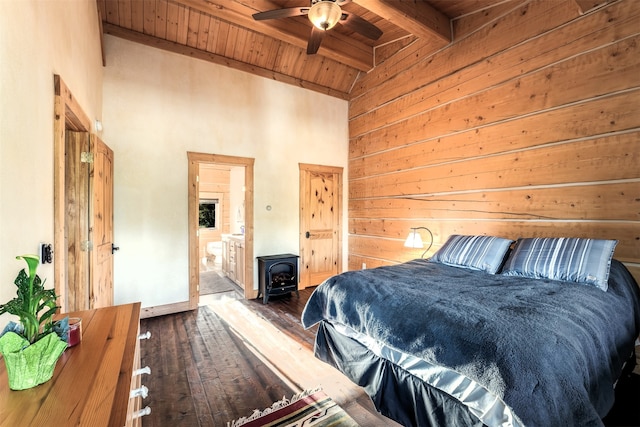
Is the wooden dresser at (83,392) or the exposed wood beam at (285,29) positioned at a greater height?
the exposed wood beam at (285,29)

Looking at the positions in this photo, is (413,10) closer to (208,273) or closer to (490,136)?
(490,136)

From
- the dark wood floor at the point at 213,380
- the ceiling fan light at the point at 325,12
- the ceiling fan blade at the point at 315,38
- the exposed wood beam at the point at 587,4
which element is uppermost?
the ceiling fan blade at the point at 315,38

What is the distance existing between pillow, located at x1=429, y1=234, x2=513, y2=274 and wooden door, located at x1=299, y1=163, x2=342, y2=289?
2.37m

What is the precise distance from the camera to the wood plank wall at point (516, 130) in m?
2.44

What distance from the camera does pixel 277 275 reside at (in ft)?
14.2

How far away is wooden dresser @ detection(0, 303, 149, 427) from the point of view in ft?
2.35

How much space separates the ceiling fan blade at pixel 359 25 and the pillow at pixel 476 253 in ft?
7.91

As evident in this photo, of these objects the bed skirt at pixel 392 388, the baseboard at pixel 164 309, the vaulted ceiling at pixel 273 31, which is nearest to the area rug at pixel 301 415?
the bed skirt at pixel 392 388

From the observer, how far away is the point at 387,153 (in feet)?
15.0

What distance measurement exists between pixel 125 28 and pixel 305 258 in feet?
13.1

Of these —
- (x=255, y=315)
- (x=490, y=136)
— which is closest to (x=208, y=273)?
(x=255, y=315)

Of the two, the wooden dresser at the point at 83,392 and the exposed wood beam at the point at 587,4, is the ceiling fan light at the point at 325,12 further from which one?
the wooden dresser at the point at 83,392

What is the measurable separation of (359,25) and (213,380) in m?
3.59

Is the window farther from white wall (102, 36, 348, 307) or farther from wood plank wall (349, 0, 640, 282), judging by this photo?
wood plank wall (349, 0, 640, 282)
